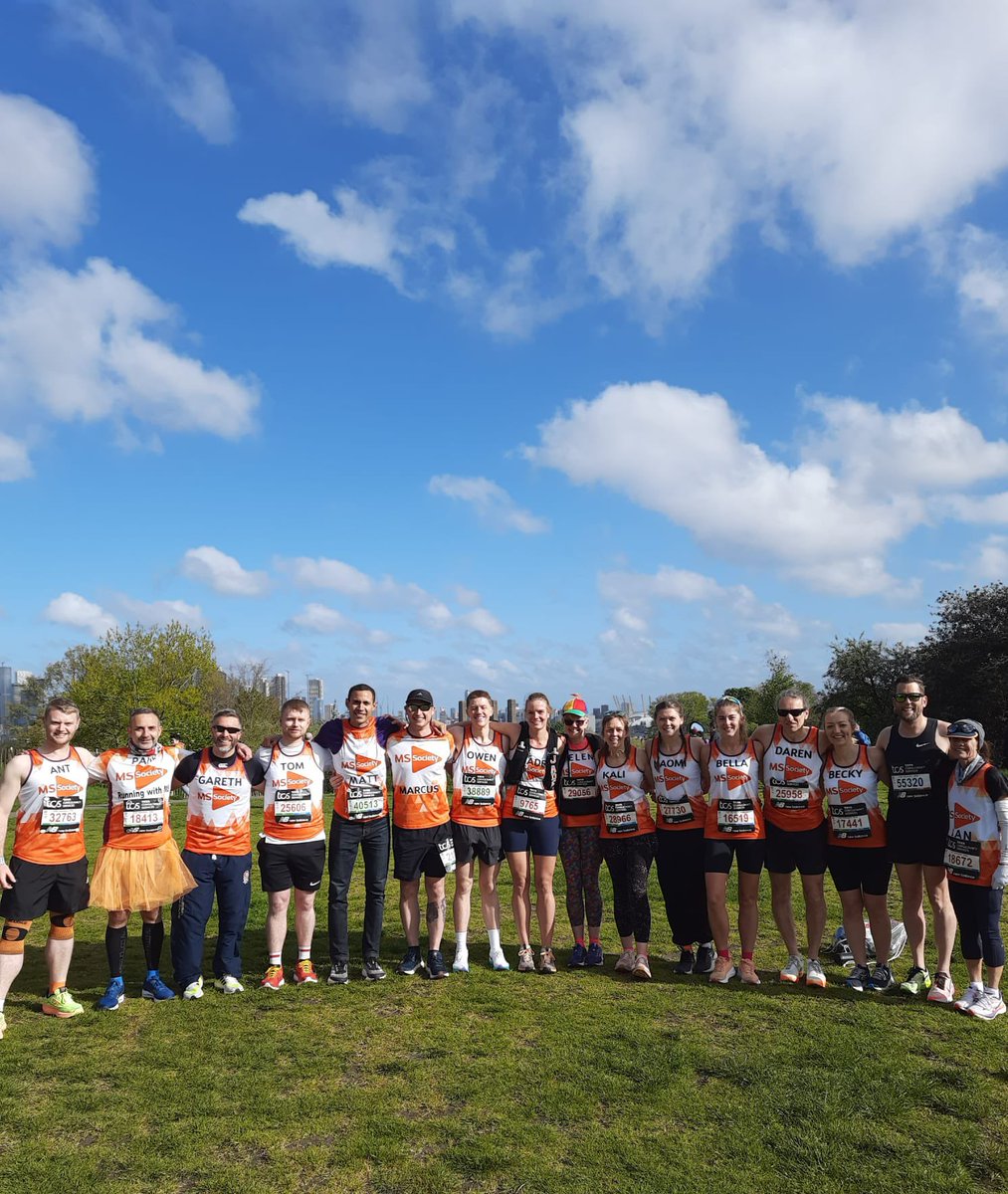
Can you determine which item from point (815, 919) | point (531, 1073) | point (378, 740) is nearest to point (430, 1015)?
point (531, 1073)

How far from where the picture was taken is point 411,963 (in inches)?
253

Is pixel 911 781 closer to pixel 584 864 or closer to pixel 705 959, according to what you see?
pixel 705 959

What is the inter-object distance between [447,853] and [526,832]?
2.12 feet

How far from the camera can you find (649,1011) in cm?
554

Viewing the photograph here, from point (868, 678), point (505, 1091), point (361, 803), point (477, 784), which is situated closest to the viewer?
point (505, 1091)

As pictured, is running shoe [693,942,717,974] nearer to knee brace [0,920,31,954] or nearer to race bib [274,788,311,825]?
race bib [274,788,311,825]

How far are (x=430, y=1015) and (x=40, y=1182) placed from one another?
246cm

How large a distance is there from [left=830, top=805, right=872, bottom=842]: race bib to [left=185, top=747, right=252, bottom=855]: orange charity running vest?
430 centimetres

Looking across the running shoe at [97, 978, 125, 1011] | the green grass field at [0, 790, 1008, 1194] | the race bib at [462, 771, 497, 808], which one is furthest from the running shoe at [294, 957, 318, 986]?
the race bib at [462, 771, 497, 808]

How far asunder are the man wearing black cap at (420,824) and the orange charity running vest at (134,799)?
1674mm

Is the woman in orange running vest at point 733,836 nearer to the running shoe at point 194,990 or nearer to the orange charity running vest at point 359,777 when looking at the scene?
the orange charity running vest at point 359,777

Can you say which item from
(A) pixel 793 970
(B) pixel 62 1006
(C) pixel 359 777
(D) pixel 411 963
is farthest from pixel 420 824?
(A) pixel 793 970

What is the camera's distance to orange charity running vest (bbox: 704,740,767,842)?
6.18 m

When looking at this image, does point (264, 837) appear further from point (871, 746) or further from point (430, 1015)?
point (871, 746)
